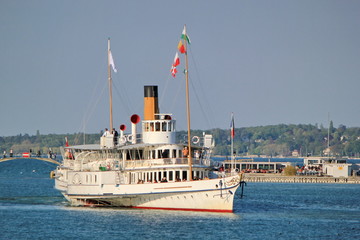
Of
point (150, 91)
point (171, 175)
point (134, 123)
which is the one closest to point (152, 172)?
point (171, 175)

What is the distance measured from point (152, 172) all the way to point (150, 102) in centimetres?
777

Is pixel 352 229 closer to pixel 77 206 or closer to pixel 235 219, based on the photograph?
pixel 235 219

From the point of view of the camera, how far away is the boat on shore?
65062 millimetres

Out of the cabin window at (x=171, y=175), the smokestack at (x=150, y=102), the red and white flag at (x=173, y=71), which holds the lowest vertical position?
the cabin window at (x=171, y=175)

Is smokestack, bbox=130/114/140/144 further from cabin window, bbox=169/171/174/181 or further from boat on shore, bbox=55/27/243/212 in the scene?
cabin window, bbox=169/171/174/181

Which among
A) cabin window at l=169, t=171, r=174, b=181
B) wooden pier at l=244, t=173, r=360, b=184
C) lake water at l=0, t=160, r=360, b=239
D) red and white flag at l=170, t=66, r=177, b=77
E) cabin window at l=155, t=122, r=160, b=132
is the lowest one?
lake water at l=0, t=160, r=360, b=239

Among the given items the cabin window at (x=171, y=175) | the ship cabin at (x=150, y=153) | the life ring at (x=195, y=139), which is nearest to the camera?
the cabin window at (x=171, y=175)

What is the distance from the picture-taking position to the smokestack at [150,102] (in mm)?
72312

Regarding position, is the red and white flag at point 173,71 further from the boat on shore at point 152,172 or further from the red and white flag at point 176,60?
the boat on shore at point 152,172

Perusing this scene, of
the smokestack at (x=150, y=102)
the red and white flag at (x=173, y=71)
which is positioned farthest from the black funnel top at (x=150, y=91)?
the red and white flag at (x=173, y=71)

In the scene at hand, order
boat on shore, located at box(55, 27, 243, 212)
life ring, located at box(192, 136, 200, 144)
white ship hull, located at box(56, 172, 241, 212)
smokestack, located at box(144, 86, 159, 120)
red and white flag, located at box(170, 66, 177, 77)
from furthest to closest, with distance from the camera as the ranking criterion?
smokestack, located at box(144, 86, 159, 120) → life ring, located at box(192, 136, 200, 144) → red and white flag, located at box(170, 66, 177, 77) → boat on shore, located at box(55, 27, 243, 212) → white ship hull, located at box(56, 172, 241, 212)

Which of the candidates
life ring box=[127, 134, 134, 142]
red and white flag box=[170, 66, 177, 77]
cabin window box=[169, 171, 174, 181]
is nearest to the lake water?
cabin window box=[169, 171, 174, 181]

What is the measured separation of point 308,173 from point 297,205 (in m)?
70.5

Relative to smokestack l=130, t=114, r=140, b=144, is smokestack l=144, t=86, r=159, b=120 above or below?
above
